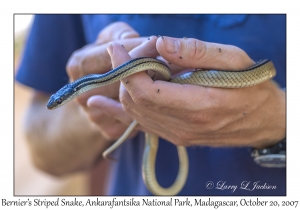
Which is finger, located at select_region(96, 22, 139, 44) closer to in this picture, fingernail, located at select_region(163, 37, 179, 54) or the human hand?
the human hand

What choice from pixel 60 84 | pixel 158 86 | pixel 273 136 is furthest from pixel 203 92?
pixel 60 84

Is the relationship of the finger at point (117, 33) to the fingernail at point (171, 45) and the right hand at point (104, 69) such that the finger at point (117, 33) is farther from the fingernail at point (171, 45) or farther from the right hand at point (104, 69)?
the fingernail at point (171, 45)

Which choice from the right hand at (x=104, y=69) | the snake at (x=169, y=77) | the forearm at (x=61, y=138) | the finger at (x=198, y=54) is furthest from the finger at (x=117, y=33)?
the forearm at (x=61, y=138)

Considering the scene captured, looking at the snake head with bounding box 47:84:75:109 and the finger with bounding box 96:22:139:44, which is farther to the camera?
the finger with bounding box 96:22:139:44

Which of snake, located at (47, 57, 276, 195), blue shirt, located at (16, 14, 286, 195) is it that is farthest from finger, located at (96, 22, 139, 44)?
snake, located at (47, 57, 276, 195)
